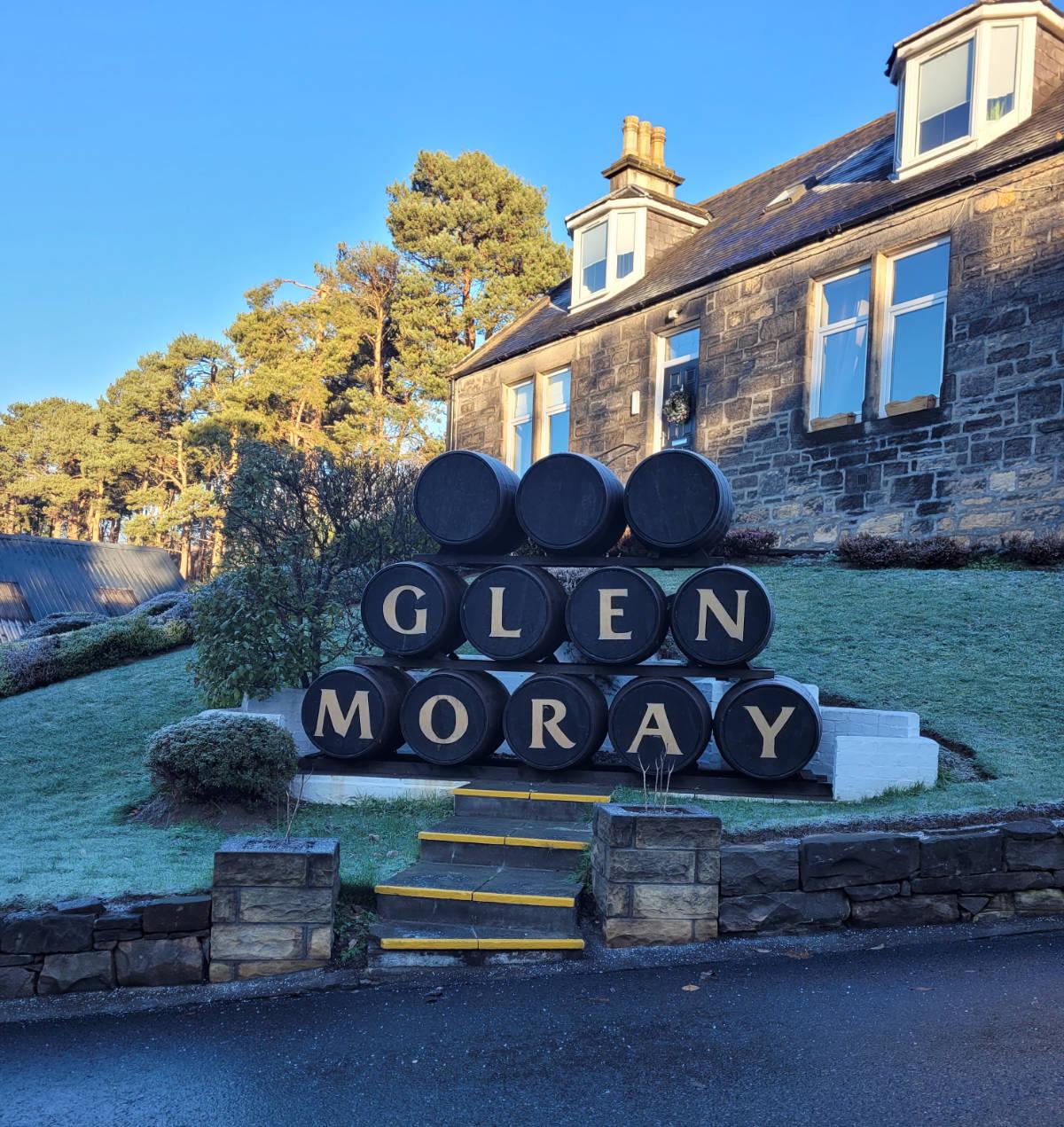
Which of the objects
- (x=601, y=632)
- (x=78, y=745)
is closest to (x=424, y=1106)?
(x=601, y=632)

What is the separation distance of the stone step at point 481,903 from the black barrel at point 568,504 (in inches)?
105

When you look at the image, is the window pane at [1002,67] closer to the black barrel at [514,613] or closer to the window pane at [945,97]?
the window pane at [945,97]

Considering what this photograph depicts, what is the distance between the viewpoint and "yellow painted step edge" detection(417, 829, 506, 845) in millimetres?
5375

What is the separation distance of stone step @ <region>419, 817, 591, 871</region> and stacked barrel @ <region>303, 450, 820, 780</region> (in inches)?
40.7

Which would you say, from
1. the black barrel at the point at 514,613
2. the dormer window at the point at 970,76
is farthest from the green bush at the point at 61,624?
Answer: the dormer window at the point at 970,76

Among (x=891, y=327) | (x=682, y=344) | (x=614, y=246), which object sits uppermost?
(x=614, y=246)

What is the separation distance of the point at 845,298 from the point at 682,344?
10.2 ft

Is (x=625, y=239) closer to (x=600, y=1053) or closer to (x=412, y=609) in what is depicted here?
(x=412, y=609)

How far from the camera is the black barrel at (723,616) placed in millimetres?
6254

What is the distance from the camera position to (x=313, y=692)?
6.96 metres

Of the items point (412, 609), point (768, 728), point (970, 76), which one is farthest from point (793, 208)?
point (768, 728)

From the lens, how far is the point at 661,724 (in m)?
6.34

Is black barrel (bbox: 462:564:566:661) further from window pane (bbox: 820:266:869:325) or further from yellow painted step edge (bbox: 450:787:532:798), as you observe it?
window pane (bbox: 820:266:869:325)

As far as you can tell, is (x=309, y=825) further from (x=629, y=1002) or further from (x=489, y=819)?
(x=629, y=1002)
